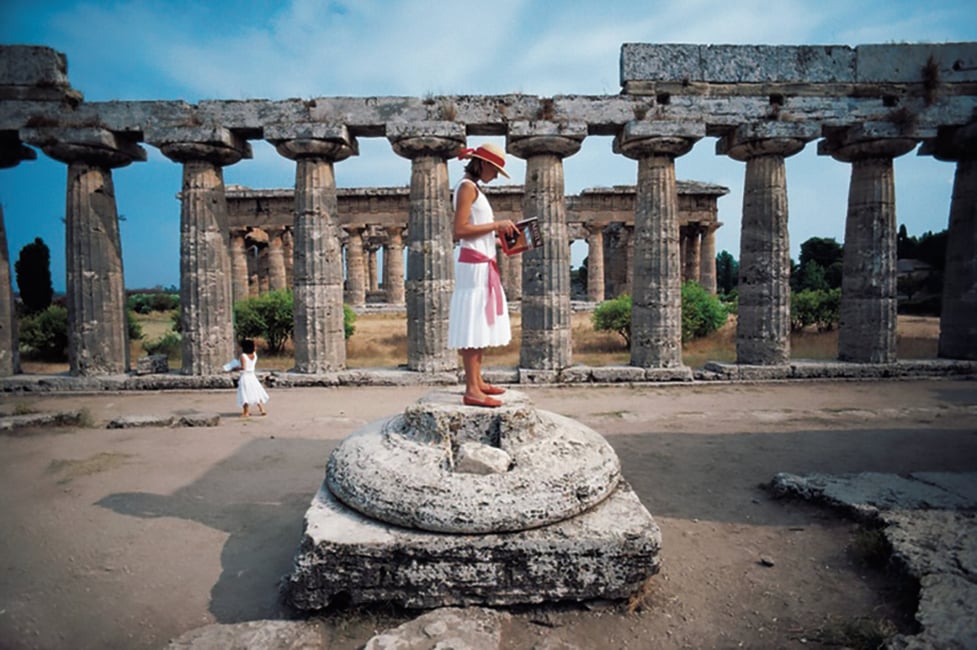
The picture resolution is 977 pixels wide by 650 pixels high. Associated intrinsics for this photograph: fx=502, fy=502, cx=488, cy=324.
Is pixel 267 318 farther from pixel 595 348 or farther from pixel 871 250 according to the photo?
pixel 871 250

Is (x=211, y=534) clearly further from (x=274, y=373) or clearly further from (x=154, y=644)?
(x=274, y=373)

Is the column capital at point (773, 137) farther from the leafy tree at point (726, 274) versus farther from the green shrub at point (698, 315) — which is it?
the leafy tree at point (726, 274)

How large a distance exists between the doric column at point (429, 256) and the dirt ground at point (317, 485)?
2.13 meters

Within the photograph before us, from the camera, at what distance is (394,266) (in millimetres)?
26016

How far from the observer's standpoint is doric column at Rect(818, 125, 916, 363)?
10.2m

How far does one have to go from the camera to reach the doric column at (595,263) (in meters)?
24.2

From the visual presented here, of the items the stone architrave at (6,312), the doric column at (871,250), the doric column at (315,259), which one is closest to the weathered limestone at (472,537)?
the doric column at (315,259)

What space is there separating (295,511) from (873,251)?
11694mm

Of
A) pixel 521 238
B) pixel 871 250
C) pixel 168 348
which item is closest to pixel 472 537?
pixel 521 238

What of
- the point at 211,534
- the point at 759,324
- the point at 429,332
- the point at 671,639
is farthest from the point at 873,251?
the point at 211,534

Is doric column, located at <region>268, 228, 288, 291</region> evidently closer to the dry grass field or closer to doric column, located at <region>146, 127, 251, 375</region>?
the dry grass field

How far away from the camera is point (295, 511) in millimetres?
4551

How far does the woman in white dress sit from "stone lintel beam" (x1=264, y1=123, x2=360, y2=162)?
23.0 feet

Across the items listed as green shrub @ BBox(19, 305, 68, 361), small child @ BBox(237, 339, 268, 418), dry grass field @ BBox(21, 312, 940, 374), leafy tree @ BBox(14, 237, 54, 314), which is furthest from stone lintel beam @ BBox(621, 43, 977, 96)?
leafy tree @ BBox(14, 237, 54, 314)
